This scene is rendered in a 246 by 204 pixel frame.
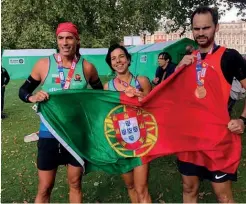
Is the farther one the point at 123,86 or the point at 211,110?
the point at 123,86

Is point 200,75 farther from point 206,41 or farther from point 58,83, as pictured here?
point 58,83

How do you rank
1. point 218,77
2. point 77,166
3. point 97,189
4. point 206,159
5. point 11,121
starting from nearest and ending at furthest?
point 218,77 < point 206,159 < point 77,166 < point 97,189 < point 11,121

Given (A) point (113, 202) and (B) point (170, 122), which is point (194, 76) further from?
(A) point (113, 202)

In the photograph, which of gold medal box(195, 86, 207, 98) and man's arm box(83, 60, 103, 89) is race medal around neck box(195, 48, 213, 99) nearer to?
gold medal box(195, 86, 207, 98)

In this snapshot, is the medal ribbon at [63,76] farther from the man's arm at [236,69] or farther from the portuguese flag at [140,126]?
the man's arm at [236,69]

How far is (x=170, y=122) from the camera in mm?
3662

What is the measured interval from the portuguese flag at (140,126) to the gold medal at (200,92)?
0.04 metres

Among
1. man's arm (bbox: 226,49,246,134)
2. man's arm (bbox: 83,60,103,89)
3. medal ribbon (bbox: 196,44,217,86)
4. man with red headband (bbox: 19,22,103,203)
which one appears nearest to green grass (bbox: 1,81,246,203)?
man with red headband (bbox: 19,22,103,203)

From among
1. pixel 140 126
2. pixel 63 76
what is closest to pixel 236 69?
pixel 140 126

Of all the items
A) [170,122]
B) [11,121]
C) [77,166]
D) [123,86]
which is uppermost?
[123,86]

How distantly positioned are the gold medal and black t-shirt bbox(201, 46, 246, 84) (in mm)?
218

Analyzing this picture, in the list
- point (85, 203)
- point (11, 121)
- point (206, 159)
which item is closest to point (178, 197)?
point (85, 203)

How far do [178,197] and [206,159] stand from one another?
1847mm

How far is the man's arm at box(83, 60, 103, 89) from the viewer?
12.3 feet
